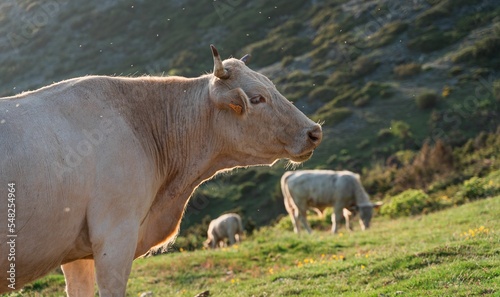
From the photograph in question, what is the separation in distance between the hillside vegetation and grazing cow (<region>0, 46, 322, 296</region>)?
136 inches

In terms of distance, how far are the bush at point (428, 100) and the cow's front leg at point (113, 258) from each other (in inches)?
1680

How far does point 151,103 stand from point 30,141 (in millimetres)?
1659

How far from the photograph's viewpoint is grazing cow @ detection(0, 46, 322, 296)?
6012 mm

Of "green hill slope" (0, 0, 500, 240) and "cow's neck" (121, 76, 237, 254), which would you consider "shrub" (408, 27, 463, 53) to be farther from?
"cow's neck" (121, 76, 237, 254)

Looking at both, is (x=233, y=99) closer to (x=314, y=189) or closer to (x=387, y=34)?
(x=314, y=189)

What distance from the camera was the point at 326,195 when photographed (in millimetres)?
28156

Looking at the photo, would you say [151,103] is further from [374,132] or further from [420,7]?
[420,7]

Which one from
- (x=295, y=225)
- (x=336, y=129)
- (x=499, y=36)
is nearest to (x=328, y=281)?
(x=295, y=225)

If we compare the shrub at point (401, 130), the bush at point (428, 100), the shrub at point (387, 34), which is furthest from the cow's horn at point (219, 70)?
the shrub at point (387, 34)

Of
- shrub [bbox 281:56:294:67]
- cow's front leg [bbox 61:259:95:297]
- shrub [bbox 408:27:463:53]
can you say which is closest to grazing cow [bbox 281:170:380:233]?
cow's front leg [bbox 61:259:95:297]

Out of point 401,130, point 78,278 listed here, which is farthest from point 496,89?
point 78,278

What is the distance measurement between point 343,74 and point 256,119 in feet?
170

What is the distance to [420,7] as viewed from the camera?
6800cm

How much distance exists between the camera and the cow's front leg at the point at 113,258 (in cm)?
631
